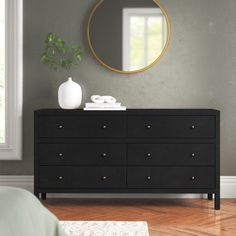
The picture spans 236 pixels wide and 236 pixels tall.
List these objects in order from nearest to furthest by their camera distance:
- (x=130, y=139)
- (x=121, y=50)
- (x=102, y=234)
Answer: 1. (x=102, y=234)
2. (x=130, y=139)
3. (x=121, y=50)

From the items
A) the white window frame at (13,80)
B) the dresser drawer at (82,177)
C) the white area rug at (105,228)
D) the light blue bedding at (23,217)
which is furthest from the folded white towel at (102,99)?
the light blue bedding at (23,217)

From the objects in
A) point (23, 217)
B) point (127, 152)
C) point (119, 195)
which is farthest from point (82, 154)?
point (23, 217)

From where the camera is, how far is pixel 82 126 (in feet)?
15.6

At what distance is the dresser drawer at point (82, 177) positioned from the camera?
4.76 m

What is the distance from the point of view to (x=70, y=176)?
4.77 meters

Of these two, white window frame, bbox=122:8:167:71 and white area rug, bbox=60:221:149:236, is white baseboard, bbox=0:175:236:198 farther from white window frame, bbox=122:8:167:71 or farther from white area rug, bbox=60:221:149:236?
white window frame, bbox=122:8:167:71

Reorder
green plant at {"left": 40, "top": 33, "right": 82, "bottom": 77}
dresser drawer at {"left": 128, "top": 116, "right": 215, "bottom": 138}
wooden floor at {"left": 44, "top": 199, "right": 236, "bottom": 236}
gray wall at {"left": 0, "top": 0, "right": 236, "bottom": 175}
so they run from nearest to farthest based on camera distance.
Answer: wooden floor at {"left": 44, "top": 199, "right": 236, "bottom": 236} < dresser drawer at {"left": 128, "top": 116, "right": 215, "bottom": 138} < green plant at {"left": 40, "top": 33, "right": 82, "bottom": 77} < gray wall at {"left": 0, "top": 0, "right": 236, "bottom": 175}

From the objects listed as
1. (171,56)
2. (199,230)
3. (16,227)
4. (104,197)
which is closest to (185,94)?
(171,56)

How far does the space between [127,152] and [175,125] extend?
435 millimetres

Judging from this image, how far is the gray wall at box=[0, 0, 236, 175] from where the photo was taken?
5.16 meters

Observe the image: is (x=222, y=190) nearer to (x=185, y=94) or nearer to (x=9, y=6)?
(x=185, y=94)

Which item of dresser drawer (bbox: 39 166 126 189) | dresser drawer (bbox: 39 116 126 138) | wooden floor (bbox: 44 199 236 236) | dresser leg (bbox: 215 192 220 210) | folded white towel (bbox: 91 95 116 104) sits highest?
folded white towel (bbox: 91 95 116 104)

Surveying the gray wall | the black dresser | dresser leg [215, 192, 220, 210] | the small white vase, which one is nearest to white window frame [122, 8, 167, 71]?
the gray wall

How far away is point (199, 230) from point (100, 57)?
1.84 m
